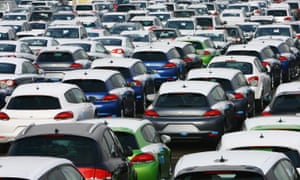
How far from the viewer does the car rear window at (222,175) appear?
11209 mm

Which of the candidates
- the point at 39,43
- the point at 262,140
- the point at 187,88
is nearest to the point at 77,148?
the point at 262,140

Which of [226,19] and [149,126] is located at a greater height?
[149,126]

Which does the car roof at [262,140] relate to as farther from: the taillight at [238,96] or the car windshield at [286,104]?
the taillight at [238,96]

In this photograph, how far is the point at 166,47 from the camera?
111ft

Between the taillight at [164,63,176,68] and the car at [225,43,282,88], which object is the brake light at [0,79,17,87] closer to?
the taillight at [164,63,176,68]

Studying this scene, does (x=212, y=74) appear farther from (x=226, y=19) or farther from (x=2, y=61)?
(x=226, y=19)

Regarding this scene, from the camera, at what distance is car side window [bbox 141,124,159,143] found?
16858 mm

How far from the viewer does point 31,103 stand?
21.2m

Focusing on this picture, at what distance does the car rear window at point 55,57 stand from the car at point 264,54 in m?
4.70

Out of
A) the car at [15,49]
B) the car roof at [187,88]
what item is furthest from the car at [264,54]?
the car roof at [187,88]

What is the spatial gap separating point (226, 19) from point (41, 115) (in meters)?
41.3

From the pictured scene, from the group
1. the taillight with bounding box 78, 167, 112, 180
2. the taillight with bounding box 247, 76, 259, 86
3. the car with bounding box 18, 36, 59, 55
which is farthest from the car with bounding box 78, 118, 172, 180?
the car with bounding box 18, 36, 59, 55

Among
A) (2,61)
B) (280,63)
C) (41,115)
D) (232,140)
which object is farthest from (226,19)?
(232,140)

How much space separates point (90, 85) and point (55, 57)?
6.90 metres
